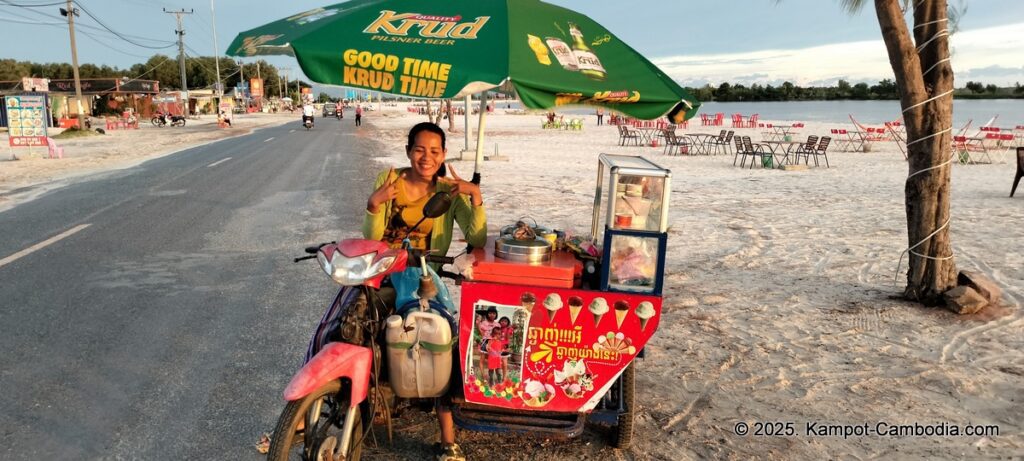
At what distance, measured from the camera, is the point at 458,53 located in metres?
3.20

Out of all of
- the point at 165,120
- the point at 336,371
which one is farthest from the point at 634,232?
the point at 165,120

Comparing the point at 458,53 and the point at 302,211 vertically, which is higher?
the point at 458,53

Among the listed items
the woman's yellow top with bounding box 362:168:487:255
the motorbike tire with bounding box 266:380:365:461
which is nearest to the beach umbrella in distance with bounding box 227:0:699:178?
the woman's yellow top with bounding box 362:168:487:255

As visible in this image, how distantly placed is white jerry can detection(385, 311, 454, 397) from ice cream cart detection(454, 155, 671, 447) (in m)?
0.16

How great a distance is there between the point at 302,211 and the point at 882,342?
8501mm

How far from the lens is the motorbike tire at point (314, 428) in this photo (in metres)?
2.70

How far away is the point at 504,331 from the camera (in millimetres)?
3299

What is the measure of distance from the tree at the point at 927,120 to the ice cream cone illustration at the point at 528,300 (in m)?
4.66

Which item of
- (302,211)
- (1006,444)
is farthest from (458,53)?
(302,211)

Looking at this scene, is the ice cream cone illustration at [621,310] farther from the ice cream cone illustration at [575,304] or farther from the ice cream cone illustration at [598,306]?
the ice cream cone illustration at [575,304]

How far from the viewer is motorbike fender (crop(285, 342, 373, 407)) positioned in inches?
105

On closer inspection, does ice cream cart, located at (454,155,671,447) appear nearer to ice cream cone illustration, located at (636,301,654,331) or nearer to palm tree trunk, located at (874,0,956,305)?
ice cream cone illustration, located at (636,301,654,331)

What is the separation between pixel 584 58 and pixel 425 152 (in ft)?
3.29

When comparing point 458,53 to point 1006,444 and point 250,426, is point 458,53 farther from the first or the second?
point 1006,444
